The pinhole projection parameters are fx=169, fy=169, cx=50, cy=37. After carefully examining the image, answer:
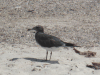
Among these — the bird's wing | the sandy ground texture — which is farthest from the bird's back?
the sandy ground texture

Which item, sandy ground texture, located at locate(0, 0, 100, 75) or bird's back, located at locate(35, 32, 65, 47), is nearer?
sandy ground texture, located at locate(0, 0, 100, 75)

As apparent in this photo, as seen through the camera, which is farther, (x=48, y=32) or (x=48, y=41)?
(x=48, y=32)

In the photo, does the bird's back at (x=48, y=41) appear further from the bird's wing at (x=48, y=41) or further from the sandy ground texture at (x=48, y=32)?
the sandy ground texture at (x=48, y=32)

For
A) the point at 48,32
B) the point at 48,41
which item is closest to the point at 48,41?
the point at 48,41

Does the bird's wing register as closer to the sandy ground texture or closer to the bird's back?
the bird's back

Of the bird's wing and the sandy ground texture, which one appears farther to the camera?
the bird's wing

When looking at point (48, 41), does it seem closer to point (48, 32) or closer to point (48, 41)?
point (48, 41)

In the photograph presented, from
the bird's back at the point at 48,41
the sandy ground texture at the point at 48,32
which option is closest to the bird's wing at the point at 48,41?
the bird's back at the point at 48,41

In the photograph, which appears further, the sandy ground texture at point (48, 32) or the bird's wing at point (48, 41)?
the bird's wing at point (48, 41)

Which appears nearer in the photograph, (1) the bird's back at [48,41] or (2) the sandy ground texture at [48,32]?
(2) the sandy ground texture at [48,32]
